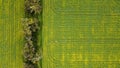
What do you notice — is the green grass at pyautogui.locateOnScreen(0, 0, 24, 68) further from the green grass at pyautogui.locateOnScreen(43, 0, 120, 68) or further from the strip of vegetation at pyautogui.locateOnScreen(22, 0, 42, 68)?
the green grass at pyautogui.locateOnScreen(43, 0, 120, 68)

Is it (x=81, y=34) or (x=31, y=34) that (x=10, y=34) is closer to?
(x=31, y=34)

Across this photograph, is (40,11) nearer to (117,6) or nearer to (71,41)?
(71,41)

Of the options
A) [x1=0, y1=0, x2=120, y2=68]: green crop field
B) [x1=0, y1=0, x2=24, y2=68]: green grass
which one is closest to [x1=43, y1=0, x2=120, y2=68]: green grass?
[x1=0, y1=0, x2=120, y2=68]: green crop field

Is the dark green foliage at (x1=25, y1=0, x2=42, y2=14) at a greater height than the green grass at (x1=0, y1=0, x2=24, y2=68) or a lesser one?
greater

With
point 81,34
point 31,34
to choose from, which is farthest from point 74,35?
point 31,34

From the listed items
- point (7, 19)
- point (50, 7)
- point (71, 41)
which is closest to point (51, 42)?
point (71, 41)

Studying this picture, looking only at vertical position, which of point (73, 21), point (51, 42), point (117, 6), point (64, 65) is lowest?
point (64, 65)
